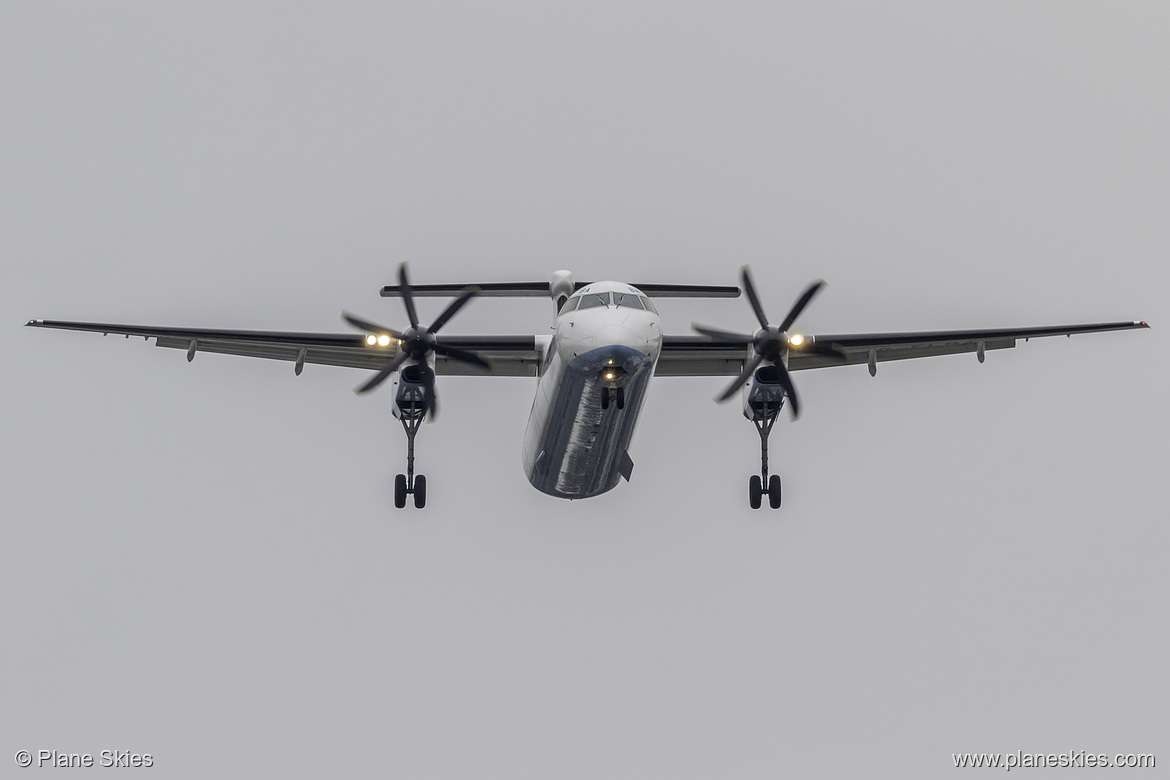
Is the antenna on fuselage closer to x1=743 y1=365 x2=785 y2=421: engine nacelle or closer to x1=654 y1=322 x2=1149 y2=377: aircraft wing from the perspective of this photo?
x1=654 y1=322 x2=1149 y2=377: aircraft wing

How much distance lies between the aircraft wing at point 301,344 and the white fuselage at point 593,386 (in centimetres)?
111

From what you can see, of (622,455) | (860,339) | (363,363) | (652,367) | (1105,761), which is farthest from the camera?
(1105,761)

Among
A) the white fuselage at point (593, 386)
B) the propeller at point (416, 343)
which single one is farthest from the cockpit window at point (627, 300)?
the propeller at point (416, 343)

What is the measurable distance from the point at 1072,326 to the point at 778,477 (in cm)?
669

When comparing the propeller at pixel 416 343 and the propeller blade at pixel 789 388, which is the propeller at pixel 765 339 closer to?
the propeller blade at pixel 789 388

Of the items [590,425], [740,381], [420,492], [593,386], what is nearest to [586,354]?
[593,386]

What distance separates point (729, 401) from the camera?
80.4 ft

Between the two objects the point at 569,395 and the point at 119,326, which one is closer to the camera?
the point at 569,395

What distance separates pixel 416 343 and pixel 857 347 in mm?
9060

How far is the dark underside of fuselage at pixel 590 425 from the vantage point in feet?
66.8

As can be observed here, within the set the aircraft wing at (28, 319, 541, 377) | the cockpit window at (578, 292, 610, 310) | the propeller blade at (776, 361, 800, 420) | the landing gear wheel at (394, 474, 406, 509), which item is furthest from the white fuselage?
the propeller blade at (776, 361, 800, 420)

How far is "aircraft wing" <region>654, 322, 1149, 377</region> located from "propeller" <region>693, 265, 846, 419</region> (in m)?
0.52

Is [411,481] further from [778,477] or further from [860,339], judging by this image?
[860,339]

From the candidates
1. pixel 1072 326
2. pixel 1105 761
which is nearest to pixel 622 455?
pixel 1072 326
